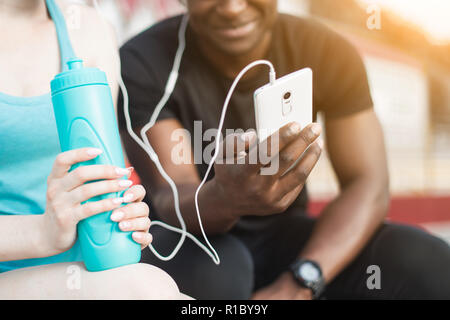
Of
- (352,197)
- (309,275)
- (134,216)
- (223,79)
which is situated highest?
(223,79)

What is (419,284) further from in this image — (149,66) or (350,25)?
(350,25)

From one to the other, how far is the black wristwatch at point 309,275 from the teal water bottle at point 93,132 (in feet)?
1.21

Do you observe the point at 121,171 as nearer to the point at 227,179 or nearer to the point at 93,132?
the point at 93,132

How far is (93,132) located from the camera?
37 centimetres

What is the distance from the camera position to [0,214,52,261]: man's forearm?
39 centimetres

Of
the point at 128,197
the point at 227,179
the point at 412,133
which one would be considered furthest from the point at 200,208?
the point at 412,133

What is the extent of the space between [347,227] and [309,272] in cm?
10

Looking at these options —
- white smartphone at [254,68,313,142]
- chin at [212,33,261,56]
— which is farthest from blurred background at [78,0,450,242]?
white smartphone at [254,68,313,142]

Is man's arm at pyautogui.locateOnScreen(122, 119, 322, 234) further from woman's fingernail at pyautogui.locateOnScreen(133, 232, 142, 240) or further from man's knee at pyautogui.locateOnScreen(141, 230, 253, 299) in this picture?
woman's fingernail at pyautogui.locateOnScreen(133, 232, 142, 240)

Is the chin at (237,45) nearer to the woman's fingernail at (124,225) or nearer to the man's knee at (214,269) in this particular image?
the man's knee at (214,269)

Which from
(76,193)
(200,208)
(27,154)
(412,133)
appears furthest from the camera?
(412,133)

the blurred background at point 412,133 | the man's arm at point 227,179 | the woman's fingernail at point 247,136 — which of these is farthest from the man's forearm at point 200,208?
the blurred background at point 412,133

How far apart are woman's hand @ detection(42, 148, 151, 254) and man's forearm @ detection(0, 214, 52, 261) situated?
13 millimetres

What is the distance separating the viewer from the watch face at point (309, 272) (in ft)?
2.25
